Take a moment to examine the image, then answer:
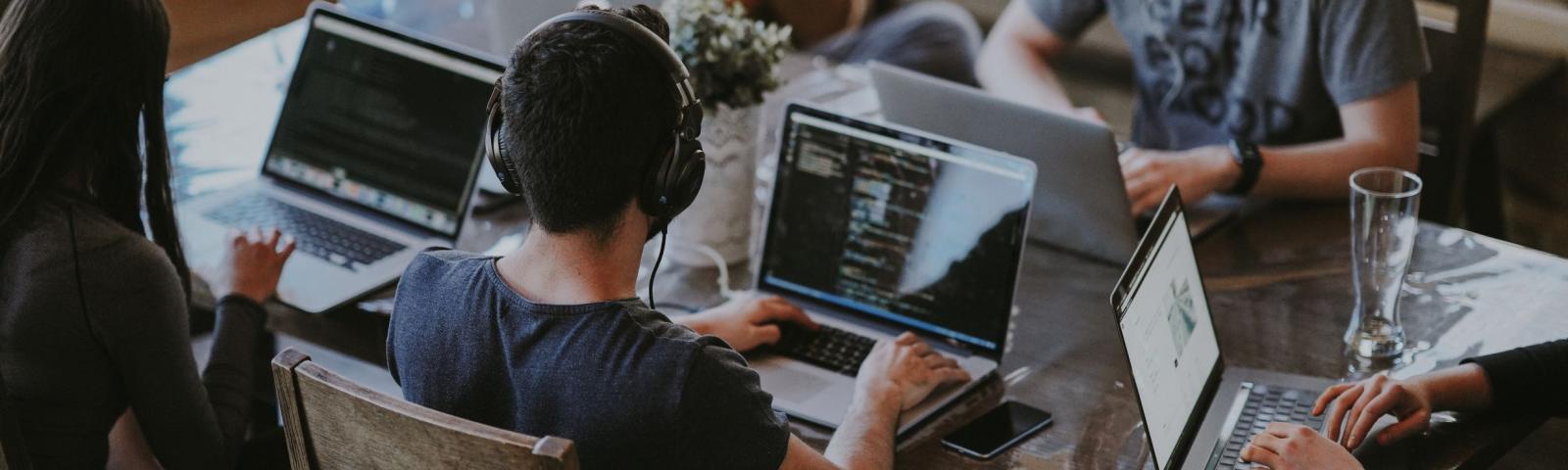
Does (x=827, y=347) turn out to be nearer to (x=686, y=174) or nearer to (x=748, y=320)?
(x=748, y=320)

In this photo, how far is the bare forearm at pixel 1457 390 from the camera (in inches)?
57.7

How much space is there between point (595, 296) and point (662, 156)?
124mm

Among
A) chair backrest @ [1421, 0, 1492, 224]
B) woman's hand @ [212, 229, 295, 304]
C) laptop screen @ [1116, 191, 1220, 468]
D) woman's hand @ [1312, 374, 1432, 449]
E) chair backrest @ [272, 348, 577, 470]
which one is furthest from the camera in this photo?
chair backrest @ [1421, 0, 1492, 224]

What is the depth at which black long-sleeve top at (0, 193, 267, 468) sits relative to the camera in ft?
4.81

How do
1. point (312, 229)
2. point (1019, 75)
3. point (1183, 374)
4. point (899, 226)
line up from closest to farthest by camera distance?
point (1183, 374), point (899, 226), point (312, 229), point (1019, 75)

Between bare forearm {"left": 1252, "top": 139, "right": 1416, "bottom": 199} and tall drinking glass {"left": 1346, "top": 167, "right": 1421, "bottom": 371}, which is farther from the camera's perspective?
bare forearm {"left": 1252, "top": 139, "right": 1416, "bottom": 199}

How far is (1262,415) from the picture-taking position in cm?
150

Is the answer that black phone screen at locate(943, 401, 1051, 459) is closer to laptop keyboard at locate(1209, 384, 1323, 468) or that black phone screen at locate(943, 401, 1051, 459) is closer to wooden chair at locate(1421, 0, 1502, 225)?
laptop keyboard at locate(1209, 384, 1323, 468)

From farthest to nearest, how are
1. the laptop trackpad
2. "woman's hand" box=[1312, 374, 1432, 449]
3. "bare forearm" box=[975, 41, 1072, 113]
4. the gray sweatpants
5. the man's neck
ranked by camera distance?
the gray sweatpants → "bare forearm" box=[975, 41, 1072, 113] → the laptop trackpad → "woman's hand" box=[1312, 374, 1432, 449] → the man's neck

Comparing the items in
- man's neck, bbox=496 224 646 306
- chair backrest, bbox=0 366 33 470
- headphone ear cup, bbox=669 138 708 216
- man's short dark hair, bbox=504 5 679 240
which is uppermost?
man's short dark hair, bbox=504 5 679 240

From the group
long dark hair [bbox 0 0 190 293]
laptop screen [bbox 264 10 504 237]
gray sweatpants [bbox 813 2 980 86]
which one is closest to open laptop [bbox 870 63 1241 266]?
laptop screen [bbox 264 10 504 237]

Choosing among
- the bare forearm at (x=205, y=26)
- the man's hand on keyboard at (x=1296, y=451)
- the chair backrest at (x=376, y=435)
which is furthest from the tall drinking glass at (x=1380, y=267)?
the bare forearm at (x=205, y=26)

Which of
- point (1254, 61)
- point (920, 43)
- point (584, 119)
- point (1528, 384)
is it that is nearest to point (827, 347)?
point (584, 119)

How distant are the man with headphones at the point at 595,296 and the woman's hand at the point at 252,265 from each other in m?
0.58
